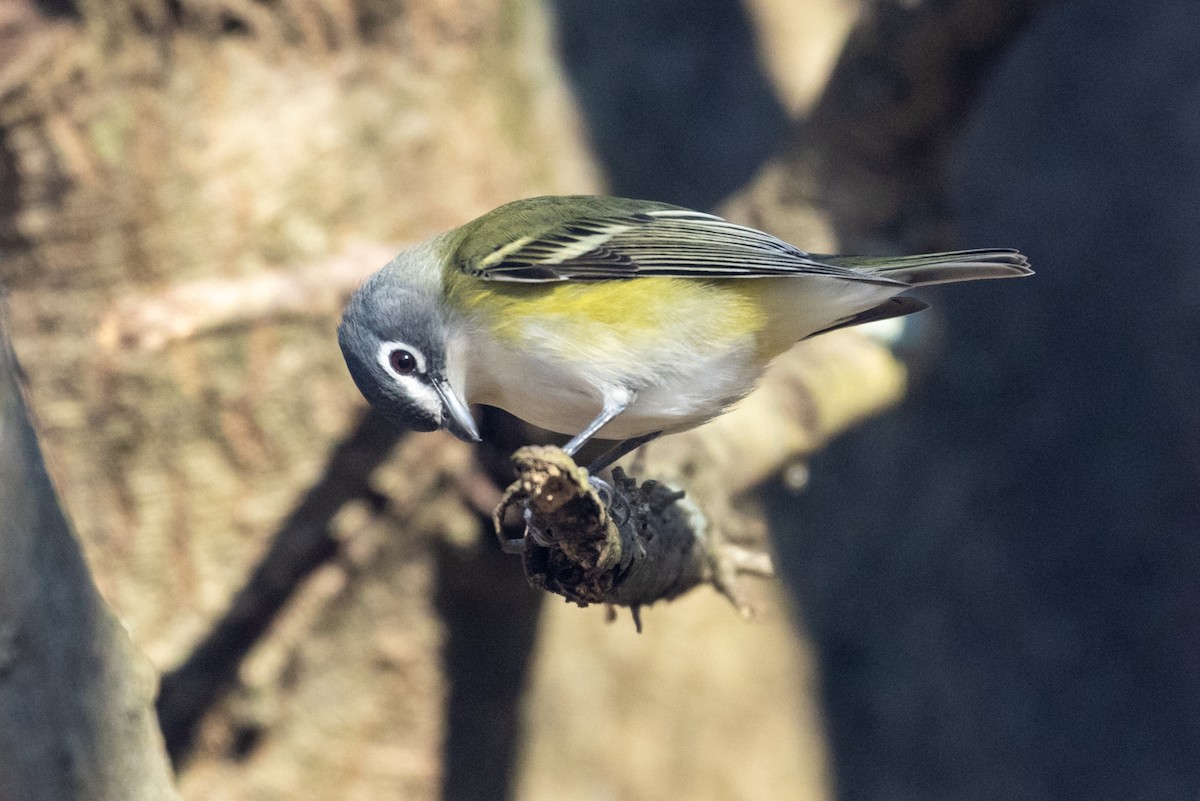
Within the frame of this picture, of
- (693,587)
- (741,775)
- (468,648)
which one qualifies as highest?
(693,587)

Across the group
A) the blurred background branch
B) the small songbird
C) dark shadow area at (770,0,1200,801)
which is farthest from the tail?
dark shadow area at (770,0,1200,801)

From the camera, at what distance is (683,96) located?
564cm

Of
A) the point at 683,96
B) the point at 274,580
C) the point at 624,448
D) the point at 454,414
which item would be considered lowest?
the point at 274,580

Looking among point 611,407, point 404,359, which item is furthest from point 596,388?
point 404,359

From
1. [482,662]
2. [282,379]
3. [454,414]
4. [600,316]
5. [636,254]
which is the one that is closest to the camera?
[454,414]

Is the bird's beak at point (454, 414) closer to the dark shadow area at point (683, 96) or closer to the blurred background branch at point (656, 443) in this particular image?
the blurred background branch at point (656, 443)

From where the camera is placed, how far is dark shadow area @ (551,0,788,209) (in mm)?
5453

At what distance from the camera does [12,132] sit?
11.0ft

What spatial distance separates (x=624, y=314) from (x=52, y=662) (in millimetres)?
1301

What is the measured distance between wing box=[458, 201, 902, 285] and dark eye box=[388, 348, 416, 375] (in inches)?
11.0

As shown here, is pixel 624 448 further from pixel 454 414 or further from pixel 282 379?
pixel 282 379

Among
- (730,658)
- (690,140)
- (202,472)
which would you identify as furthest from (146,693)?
(690,140)

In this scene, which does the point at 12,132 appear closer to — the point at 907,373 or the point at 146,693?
the point at 146,693

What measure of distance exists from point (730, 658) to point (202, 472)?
274 cm
